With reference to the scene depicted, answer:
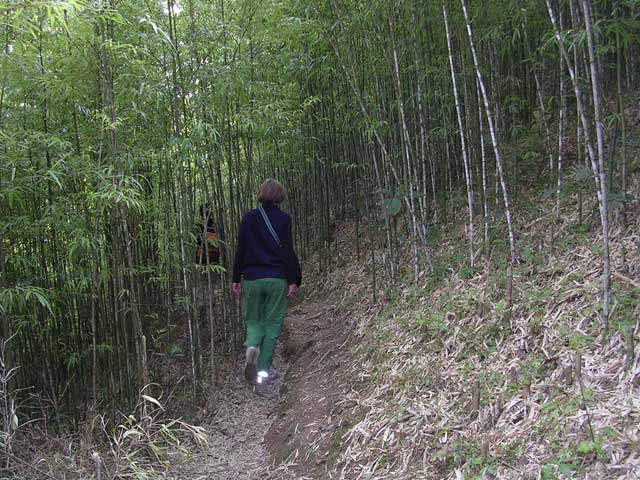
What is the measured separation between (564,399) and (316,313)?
3.03 meters

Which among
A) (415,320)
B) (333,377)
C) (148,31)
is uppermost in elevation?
(148,31)

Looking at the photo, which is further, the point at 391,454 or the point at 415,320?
the point at 415,320

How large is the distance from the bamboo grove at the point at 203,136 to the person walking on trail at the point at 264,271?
0.84 ft

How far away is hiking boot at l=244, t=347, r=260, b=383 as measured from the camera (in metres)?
3.38

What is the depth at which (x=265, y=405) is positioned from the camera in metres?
3.58

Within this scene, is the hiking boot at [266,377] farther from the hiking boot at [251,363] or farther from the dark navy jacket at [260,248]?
the dark navy jacket at [260,248]

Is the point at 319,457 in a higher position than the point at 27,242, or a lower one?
lower

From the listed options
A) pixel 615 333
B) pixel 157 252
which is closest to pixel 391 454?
pixel 615 333

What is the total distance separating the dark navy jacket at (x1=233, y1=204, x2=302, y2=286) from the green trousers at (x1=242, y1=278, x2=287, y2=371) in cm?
6

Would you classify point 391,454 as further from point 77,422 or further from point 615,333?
point 77,422

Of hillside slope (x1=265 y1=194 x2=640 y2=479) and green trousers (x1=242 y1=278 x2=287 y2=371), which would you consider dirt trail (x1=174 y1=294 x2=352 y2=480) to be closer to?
hillside slope (x1=265 y1=194 x2=640 y2=479)

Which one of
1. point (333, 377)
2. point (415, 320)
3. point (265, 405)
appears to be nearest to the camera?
point (415, 320)

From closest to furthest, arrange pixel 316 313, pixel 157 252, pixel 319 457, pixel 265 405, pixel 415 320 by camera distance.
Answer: pixel 319 457 → pixel 415 320 → pixel 265 405 → pixel 157 252 → pixel 316 313

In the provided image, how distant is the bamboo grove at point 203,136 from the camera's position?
273 centimetres
